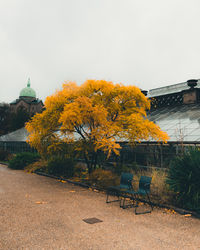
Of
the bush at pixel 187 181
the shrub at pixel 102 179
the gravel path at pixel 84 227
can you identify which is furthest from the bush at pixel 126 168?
the bush at pixel 187 181

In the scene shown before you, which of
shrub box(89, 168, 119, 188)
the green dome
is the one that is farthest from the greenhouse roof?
the green dome

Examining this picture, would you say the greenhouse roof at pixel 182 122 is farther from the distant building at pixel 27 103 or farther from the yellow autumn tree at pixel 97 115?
the distant building at pixel 27 103

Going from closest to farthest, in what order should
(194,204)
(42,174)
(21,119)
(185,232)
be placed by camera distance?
(185,232)
(194,204)
(42,174)
(21,119)

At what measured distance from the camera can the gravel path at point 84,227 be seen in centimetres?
469

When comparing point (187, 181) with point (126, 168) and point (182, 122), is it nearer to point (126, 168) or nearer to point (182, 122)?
point (126, 168)

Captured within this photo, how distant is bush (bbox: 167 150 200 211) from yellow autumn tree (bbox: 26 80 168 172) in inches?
117

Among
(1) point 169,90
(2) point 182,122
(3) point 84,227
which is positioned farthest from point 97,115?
(1) point 169,90

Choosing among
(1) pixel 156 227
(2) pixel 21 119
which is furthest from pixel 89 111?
(2) pixel 21 119

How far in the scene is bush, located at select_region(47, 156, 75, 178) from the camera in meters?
14.2

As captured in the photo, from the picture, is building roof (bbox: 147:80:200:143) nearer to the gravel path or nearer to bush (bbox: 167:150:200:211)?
bush (bbox: 167:150:200:211)

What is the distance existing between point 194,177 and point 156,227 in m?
2.40

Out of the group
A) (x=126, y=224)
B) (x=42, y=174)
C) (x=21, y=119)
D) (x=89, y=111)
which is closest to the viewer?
(x=126, y=224)

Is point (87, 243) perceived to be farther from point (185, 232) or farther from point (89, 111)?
point (89, 111)

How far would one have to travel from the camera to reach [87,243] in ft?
15.4
